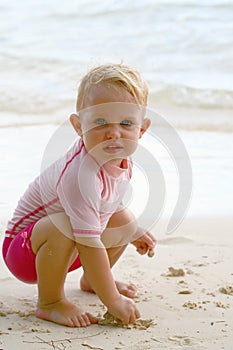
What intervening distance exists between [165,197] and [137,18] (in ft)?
20.0

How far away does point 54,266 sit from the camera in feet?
7.27

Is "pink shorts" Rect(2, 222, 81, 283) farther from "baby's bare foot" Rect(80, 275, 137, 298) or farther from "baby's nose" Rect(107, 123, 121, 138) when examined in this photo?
"baby's nose" Rect(107, 123, 121, 138)

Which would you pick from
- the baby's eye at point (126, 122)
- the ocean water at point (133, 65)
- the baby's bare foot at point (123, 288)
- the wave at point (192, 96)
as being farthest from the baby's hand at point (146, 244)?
the wave at point (192, 96)

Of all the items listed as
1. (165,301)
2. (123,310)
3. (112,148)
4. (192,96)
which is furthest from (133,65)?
(123,310)

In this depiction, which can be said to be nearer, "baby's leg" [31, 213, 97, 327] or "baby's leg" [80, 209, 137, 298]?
"baby's leg" [31, 213, 97, 327]

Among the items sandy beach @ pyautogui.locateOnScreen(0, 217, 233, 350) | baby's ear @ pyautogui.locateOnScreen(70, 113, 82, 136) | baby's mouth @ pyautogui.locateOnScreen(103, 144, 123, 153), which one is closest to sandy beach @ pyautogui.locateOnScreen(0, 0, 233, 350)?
sandy beach @ pyautogui.locateOnScreen(0, 217, 233, 350)

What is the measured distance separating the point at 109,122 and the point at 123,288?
67cm

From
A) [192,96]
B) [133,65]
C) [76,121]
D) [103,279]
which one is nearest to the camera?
[103,279]

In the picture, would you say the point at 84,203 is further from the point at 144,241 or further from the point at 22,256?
the point at 144,241

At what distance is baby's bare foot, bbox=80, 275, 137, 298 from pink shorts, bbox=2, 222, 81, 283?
16 centimetres

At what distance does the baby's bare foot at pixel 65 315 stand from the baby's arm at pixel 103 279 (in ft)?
0.33

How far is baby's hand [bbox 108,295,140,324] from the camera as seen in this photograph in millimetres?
2166

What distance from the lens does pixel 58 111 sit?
6105 millimetres

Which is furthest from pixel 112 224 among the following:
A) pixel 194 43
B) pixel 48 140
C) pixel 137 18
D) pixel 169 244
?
pixel 137 18
